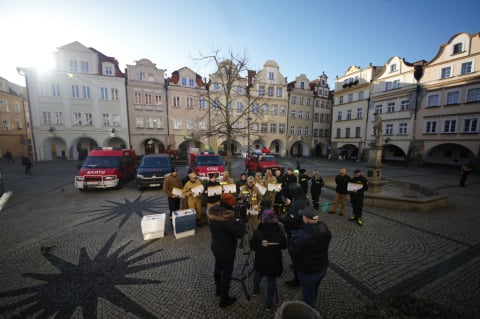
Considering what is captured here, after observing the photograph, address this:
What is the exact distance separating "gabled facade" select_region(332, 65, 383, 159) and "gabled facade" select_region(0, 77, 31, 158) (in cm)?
5867

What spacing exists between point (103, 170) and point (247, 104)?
21125 mm

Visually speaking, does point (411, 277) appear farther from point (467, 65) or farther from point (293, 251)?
point (467, 65)

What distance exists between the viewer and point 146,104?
2747 centimetres

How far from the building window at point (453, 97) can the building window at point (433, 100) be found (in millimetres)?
885

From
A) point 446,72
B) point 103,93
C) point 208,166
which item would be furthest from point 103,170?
point 446,72

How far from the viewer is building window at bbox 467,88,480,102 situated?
19722 mm

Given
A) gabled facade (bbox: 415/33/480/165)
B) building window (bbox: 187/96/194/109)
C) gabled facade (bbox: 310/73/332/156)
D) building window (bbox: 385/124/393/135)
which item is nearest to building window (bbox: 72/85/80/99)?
building window (bbox: 187/96/194/109)

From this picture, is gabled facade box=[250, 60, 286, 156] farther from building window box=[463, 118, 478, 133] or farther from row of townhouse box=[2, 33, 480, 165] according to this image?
building window box=[463, 118, 478, 133]

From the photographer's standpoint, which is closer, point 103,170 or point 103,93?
point 103,170

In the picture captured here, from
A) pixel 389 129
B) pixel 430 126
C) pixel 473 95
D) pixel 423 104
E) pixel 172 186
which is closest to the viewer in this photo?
pixel 172 186

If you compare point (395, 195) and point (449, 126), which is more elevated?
point (449, 126)

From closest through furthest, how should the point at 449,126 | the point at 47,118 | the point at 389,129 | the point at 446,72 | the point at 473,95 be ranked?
the point at 473,95 < the point at 449,126 < the point at 446,72 < the point at 47,118 < the point at 389,129

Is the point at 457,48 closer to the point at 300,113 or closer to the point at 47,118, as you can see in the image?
the point at 300,113

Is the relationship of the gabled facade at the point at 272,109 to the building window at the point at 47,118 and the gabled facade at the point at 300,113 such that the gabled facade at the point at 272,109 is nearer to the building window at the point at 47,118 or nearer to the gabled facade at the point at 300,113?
the gabled facade at the point at 300,113
